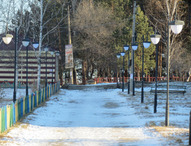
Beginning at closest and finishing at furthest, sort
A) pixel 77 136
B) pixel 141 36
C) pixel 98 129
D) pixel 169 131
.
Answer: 1. pixel 77 136
2. pixel 169 131
3. pixel 98 129
4. pixel 141 36

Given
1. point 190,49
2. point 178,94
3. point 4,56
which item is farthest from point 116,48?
point 178,94

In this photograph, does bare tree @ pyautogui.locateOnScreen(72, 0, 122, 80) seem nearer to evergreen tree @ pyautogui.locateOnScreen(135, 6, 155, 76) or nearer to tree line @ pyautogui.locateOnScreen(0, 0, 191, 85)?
tree line @ pyautogui.locateOnScreen(0, 0, 191, 85)

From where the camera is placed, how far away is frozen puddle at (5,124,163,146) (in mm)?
13466

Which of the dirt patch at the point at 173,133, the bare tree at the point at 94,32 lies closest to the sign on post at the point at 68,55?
the bare tree at the point at 94,32

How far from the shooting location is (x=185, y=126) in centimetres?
1673

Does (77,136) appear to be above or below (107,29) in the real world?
below

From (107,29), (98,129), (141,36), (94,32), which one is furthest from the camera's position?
(141,36)

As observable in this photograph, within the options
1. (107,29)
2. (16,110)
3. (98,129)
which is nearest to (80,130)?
(98,129)

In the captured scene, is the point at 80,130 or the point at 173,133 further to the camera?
the point at 80,130

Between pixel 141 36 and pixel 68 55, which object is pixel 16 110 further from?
pixel 141 36

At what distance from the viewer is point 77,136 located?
1477cm

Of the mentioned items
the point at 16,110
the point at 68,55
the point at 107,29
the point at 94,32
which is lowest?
the point at 16,110

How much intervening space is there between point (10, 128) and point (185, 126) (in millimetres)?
6959

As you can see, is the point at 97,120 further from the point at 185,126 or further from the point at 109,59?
the point at 109,59
